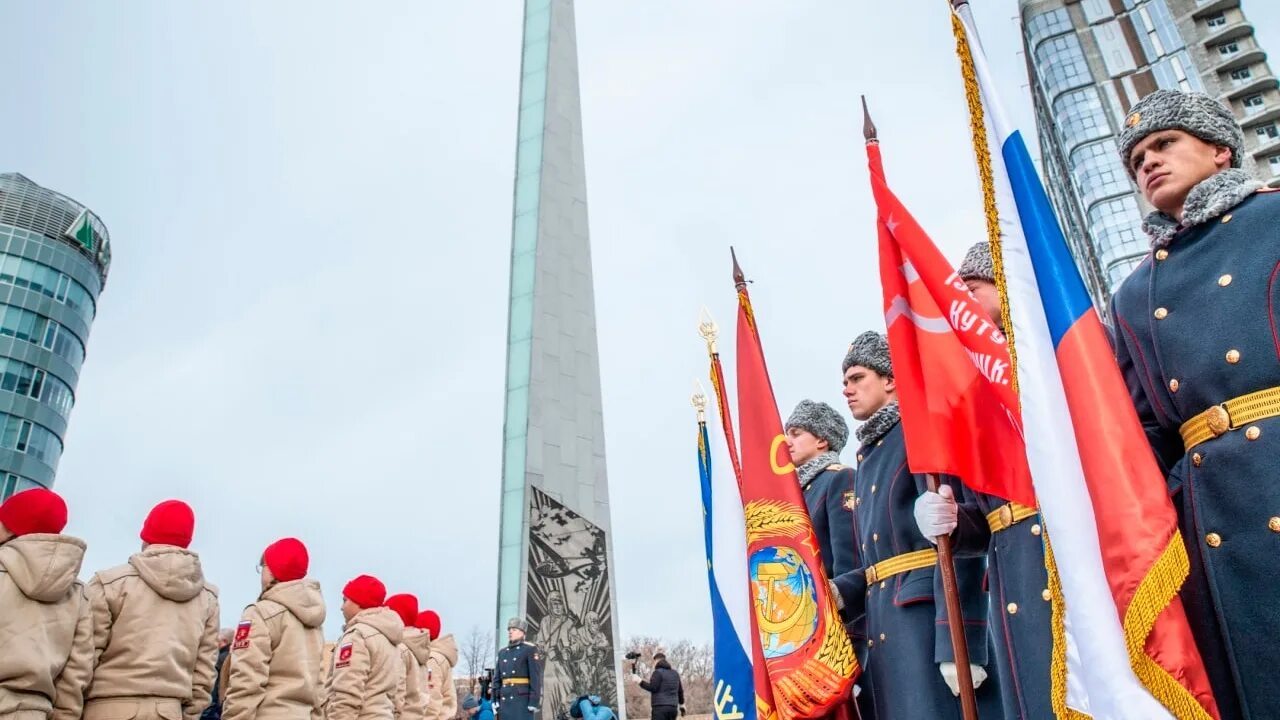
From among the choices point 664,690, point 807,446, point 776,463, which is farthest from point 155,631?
point 664,690

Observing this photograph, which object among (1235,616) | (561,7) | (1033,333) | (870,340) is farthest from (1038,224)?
(561,7)

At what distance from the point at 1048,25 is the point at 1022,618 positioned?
2025 inches

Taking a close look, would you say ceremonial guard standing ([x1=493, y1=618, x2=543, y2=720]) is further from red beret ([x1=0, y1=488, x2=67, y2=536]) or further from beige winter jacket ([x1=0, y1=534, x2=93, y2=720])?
red beret ([x1=0, y1=488, x2=67, y2=536])

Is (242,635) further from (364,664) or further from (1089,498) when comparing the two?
(1089,498)

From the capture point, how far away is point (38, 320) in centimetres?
4253

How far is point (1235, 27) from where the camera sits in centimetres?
4253

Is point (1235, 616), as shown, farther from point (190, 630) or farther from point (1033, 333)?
point (190, 630)

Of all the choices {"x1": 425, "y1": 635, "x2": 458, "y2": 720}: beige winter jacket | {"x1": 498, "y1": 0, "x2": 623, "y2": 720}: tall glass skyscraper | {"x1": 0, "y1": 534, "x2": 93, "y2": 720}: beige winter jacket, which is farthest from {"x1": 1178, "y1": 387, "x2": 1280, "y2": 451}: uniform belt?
{"x1": 498, "y1": 0, "x2": 623, "y2": 720}: tall glass skyscraper

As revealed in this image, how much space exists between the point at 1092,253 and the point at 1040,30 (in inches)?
441

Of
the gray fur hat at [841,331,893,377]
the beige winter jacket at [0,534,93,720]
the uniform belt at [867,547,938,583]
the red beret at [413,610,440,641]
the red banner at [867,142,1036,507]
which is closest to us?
the red banner at [867,142,1036,507]

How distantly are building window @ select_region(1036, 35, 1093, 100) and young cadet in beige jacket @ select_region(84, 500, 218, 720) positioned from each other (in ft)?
161

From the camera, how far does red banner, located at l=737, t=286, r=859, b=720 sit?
3752 millimetres

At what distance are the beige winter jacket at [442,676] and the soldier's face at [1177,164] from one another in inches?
401

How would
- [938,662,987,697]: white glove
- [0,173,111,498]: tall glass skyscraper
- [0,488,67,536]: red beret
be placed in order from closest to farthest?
[938,662,987,697]: white glove < [0,488,67,536]: red beret < [0,173,111,498]: tall glass skyscraper
